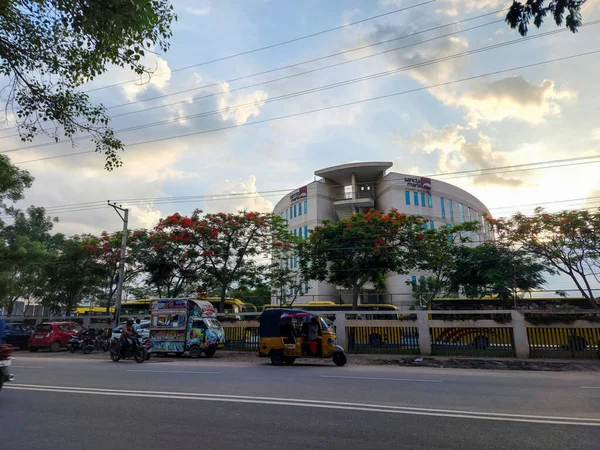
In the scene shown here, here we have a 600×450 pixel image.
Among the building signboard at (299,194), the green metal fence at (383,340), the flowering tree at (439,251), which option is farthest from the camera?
the building signboard at (299,194)

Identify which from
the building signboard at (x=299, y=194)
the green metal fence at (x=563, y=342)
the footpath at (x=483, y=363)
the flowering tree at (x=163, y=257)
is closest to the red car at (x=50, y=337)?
the flowering tree at (x=163, y=257)

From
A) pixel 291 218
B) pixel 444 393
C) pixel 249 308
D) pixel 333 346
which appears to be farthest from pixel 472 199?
pixel 444 393

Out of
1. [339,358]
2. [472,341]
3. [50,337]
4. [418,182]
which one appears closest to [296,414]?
[339,358]

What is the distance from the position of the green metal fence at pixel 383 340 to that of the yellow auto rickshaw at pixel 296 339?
645 cm

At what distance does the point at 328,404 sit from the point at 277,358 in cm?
839

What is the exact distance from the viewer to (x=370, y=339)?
20.8 meters

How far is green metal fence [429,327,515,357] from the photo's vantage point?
61.6 ft

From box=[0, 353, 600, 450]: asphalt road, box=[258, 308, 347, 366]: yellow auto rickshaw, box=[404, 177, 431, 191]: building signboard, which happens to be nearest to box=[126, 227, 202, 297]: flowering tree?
box=[258, 308, 347, 366]: yellow auto rickshaw

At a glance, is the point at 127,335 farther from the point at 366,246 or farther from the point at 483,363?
the point at 366,246

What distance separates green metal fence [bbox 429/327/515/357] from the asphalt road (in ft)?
31.9

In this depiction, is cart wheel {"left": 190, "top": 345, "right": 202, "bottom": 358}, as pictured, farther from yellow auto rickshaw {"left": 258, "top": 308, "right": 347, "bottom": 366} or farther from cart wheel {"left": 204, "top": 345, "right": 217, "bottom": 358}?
yellow auto rickshaw {"left": 258, "top": 308, "right": 347, "bottom": 366}

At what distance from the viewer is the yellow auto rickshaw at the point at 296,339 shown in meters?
14.5

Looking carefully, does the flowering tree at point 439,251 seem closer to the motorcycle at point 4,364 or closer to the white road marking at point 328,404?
the white road marking at point 328,404

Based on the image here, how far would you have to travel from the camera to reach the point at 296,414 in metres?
6.05
